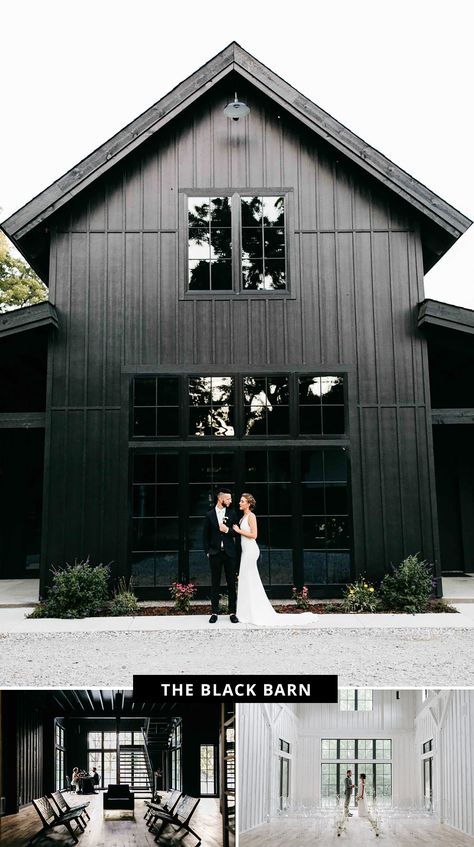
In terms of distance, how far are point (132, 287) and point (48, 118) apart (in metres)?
39.3

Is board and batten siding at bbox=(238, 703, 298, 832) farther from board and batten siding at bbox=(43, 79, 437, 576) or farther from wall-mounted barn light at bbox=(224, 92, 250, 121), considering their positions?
wall-mounted barn light at bbox=(224, 92, 250, 121)

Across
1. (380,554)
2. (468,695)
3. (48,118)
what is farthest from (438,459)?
(48,118)

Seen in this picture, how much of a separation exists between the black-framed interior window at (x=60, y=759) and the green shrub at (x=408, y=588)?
255 inches

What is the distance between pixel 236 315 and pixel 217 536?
10.8ft

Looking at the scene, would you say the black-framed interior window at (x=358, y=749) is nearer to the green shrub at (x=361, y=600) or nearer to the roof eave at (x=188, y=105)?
A: the green shrub at (x=361, y=600)

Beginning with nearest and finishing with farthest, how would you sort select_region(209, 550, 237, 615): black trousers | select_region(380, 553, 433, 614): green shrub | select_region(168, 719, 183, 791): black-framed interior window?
1. select_region(168, 719, 183, 791): black-framed interior window
2. select_region(209, 550, 237, 615): black trousers
3. select_region(380, 553, 433, 614): green shrub

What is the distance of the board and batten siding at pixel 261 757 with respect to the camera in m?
3.06

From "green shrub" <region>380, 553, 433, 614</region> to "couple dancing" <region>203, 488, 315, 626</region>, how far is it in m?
1.24

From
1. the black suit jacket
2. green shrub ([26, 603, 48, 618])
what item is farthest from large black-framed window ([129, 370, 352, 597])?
green shrub ([26, 603, 48, 618])

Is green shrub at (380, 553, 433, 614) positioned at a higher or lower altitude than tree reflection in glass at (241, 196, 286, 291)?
lower

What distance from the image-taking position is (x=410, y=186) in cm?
967

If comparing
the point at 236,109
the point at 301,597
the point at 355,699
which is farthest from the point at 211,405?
the point at 355,699

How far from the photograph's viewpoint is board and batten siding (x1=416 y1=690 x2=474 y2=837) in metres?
3.01

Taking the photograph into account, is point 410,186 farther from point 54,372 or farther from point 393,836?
point 393,836
